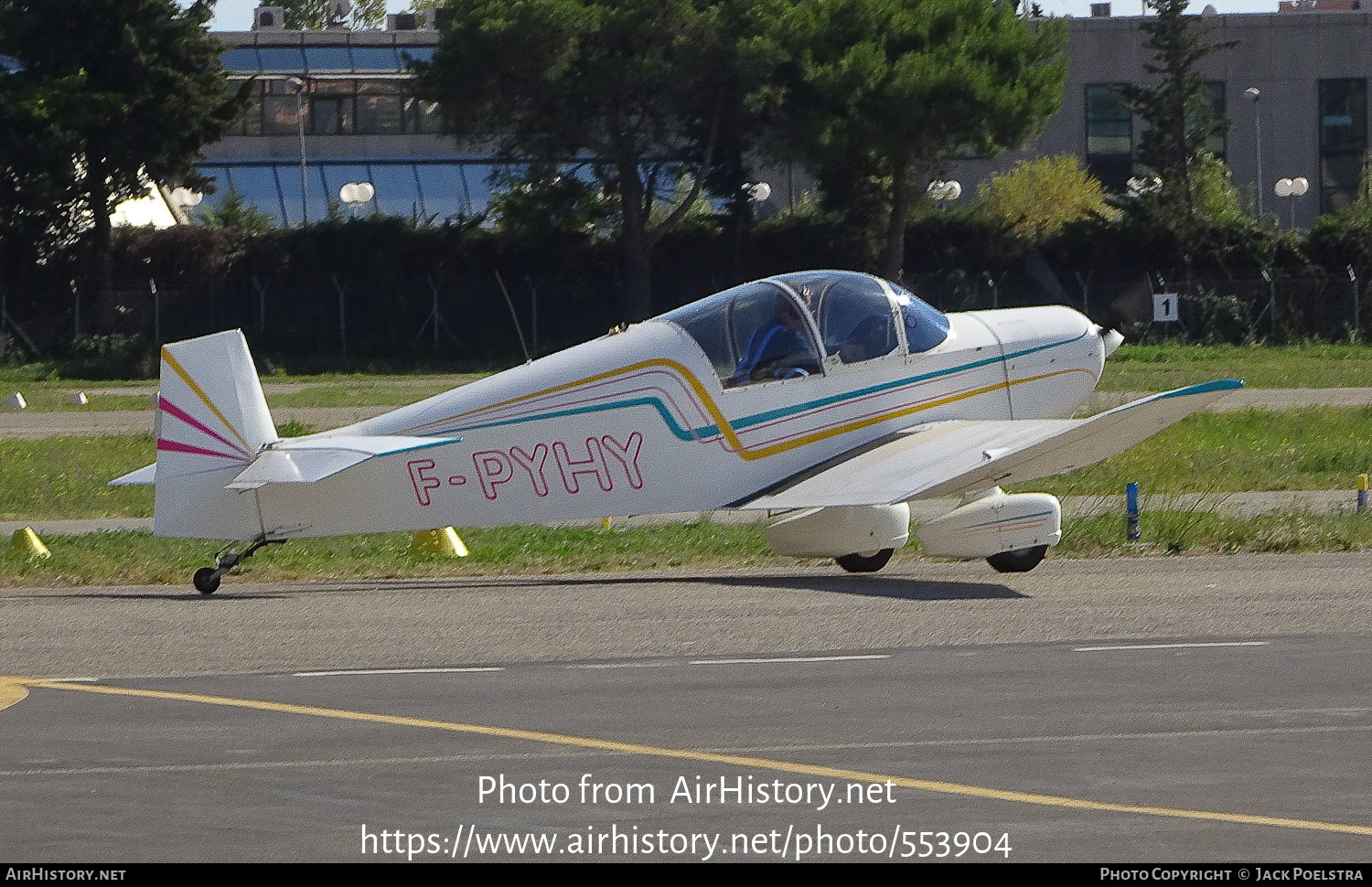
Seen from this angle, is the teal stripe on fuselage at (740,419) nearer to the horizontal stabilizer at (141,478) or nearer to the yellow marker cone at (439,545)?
the horizontal stabilizer at (141,478)

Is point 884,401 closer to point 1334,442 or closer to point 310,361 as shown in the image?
point 1334,442

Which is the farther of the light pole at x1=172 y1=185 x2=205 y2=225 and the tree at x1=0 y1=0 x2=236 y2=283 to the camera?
the light pole at x1=172 y1=185 x2=205 y2=225

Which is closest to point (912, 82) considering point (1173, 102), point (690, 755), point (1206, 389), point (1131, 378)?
point (1131, 378)

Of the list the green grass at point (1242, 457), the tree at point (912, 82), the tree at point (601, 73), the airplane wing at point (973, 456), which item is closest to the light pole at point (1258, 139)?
the tree at point (912, 82)

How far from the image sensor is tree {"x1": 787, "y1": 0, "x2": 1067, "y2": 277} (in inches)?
1549

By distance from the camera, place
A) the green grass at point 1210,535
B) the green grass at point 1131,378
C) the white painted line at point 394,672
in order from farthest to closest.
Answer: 1. the green grass at point 1131,378
2. the green grass at point 1210,535
3. the white painted line at point 394,672

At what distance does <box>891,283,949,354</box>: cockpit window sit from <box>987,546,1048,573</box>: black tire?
5.39 ft

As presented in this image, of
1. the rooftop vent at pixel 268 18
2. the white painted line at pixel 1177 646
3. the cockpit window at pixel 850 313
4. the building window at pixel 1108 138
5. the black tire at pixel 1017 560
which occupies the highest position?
the rooftop vent at pixel 268 18

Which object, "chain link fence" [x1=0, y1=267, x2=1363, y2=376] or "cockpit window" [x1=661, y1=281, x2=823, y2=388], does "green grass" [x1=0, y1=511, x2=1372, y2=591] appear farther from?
"chain link fence" [x1=0, y1=267, x2=1363, y2=376]

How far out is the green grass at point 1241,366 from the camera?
3109 cm

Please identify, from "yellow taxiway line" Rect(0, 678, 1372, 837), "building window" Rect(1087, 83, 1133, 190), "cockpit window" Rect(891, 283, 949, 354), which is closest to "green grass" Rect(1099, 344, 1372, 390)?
"cockpit window" Rect(891, 283, 949, 354)

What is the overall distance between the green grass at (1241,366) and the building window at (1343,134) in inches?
850

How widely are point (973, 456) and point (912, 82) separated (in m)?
29.3

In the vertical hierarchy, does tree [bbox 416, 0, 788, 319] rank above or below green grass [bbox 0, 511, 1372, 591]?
above
